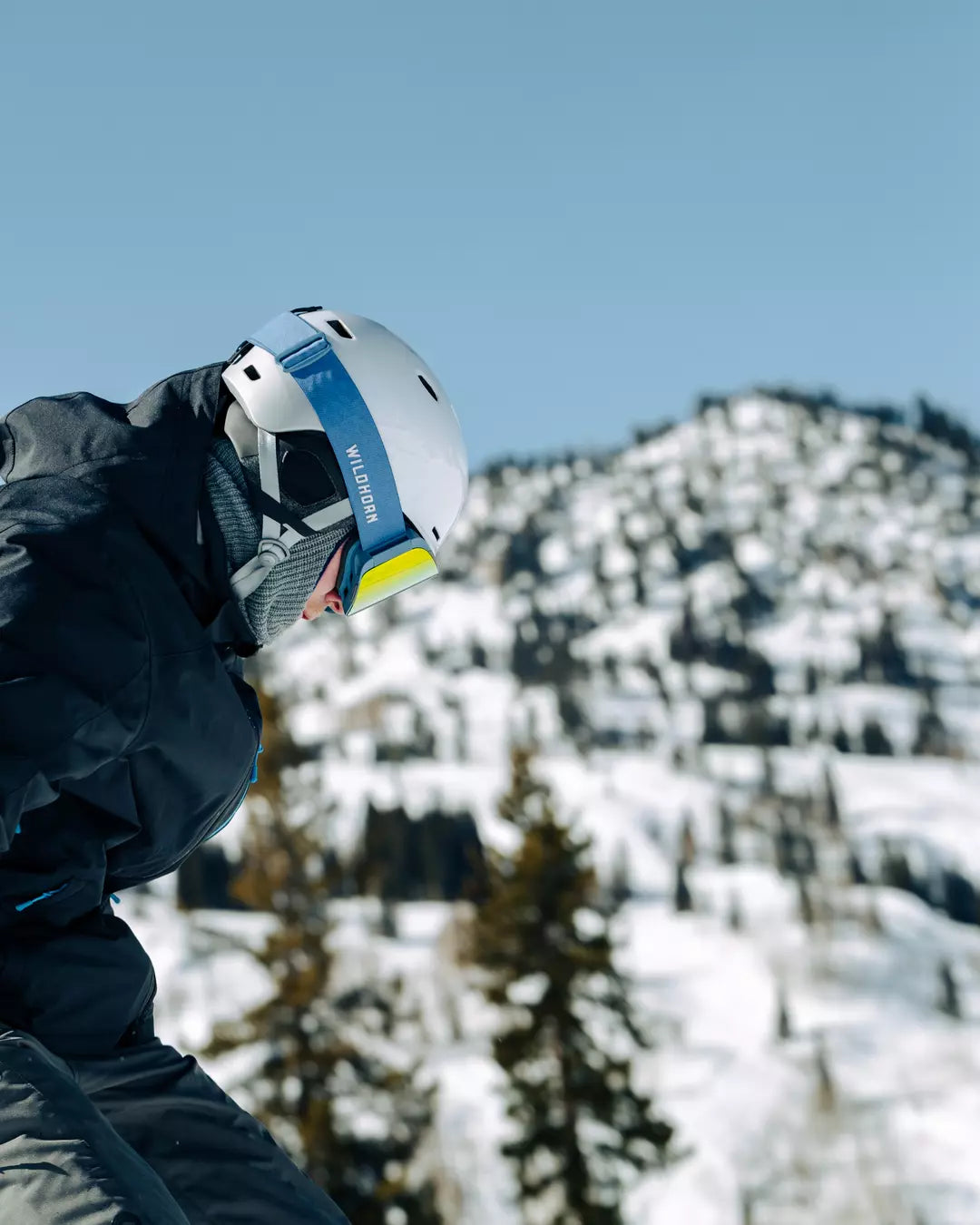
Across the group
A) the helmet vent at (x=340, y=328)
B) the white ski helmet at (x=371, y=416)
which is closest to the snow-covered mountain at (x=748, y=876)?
the white ski helmet at (x=371, y=416)

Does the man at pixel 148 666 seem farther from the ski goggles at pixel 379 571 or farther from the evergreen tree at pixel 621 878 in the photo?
the evergreen tree at pixel 621 878

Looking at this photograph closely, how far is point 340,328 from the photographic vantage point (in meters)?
4.46

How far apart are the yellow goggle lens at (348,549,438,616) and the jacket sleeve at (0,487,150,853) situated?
1.31 m

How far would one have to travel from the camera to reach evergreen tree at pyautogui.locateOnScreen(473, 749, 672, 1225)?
22.3 metres

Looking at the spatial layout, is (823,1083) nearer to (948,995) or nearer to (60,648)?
(948,995)

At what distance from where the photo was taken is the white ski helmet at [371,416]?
154 inches

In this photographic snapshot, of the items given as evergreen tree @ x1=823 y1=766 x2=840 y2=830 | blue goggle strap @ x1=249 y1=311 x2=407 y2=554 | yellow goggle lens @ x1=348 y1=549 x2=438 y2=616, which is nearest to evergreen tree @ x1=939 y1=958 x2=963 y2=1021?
evergreen tree @ x1=823 y1=766 x2=840 y2=830

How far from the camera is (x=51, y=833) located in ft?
10.7

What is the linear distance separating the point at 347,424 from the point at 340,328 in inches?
18.0

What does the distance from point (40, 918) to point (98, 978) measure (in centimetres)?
27

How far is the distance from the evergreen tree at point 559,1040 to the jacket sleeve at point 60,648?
A: 2042 cm

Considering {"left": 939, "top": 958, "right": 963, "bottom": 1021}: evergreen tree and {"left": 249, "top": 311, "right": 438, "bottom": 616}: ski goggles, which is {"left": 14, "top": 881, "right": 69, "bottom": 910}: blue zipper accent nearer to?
{"left": 249, "top": 311, "right": 438, "bottom": 616}: ski goggles

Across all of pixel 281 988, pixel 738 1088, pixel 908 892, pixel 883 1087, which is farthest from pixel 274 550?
pixel 908 892

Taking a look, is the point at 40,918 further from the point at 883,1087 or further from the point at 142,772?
the point at 883,1087
